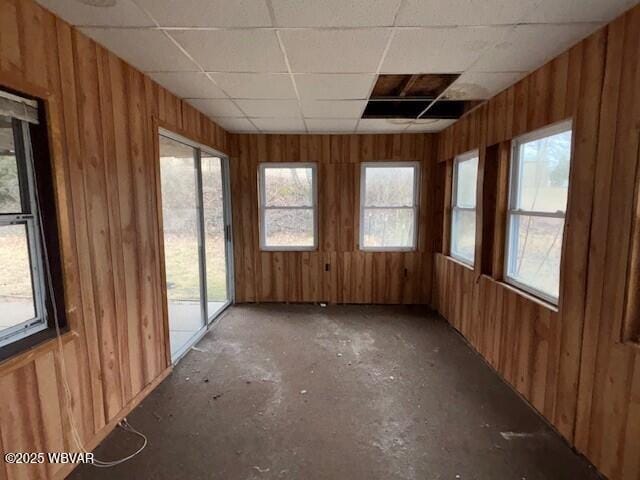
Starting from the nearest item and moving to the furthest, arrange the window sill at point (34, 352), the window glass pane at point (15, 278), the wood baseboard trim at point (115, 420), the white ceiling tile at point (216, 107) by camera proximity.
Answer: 1. the window sill at point (34, 352)
2. the window glass pane at point (15, 278)
3. the wood baseboard trim at point (115, 420)
4. the white ceiling tile at point (216, 107)

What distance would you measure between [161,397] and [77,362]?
0.87m

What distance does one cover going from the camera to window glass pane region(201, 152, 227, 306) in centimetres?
400

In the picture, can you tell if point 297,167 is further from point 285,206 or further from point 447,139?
point 447,139

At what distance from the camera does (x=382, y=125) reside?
4.06 meters

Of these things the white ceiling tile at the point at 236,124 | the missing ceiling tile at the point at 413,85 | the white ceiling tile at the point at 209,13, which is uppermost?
the missing ceiling tile at the point at 413,85

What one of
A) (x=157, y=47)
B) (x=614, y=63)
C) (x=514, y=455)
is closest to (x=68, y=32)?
(x=157, y=47)

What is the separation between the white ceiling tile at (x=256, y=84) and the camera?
252cm

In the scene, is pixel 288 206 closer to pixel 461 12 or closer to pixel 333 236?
pixel 333 236

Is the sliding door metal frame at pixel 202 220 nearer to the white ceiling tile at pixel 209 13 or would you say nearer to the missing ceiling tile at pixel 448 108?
the white ceiling tile at pixel 209 13

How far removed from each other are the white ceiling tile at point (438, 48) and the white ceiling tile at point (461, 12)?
0.07 m

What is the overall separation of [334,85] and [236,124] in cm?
178

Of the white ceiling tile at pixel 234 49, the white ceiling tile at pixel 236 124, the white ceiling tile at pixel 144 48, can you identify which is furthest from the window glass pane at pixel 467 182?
the white ceiling tile at pixel 144 48

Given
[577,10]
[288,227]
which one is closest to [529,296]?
[577,10]

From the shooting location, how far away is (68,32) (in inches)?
70.9
